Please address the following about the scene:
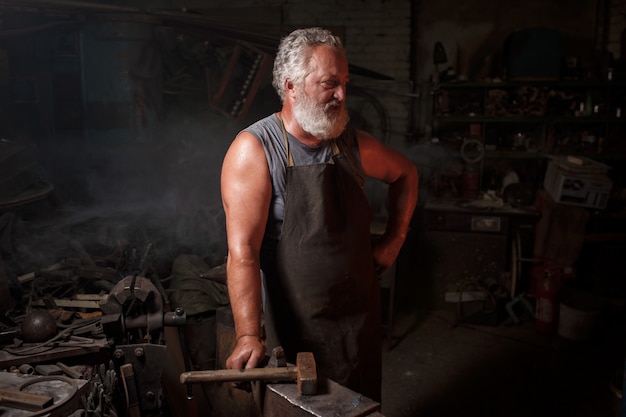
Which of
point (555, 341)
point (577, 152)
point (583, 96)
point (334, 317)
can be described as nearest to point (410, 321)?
point (555, 341)

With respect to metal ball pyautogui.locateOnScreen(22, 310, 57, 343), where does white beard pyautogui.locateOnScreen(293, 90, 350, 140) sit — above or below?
above

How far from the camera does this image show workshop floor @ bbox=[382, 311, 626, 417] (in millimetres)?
4316

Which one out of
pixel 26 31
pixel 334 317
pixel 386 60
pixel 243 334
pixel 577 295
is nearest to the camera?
pixel 243 334

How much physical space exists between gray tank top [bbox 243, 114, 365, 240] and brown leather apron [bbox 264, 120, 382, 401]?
0.04 m

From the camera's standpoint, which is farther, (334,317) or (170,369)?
(170,369)

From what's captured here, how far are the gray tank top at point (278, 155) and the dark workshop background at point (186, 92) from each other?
2.69 meters

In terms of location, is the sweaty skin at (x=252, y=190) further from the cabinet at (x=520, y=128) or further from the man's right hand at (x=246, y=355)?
the cabinet at (x=520, y=128)

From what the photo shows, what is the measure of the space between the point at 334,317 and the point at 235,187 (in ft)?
2.37

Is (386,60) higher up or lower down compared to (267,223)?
higher up

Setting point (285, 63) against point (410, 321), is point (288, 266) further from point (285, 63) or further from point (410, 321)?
point (410, 321)

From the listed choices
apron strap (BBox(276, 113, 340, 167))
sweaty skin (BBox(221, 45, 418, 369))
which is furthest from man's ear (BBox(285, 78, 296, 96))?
apron strap (BBox(276, 113, 340, 167))

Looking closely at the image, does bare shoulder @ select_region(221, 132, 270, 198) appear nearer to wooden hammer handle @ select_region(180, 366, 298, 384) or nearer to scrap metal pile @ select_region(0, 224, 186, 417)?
wooden hammer handle @ select_region(180, 366, 298, 384)

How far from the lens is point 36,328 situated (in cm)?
324

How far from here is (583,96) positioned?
20.7 ft
